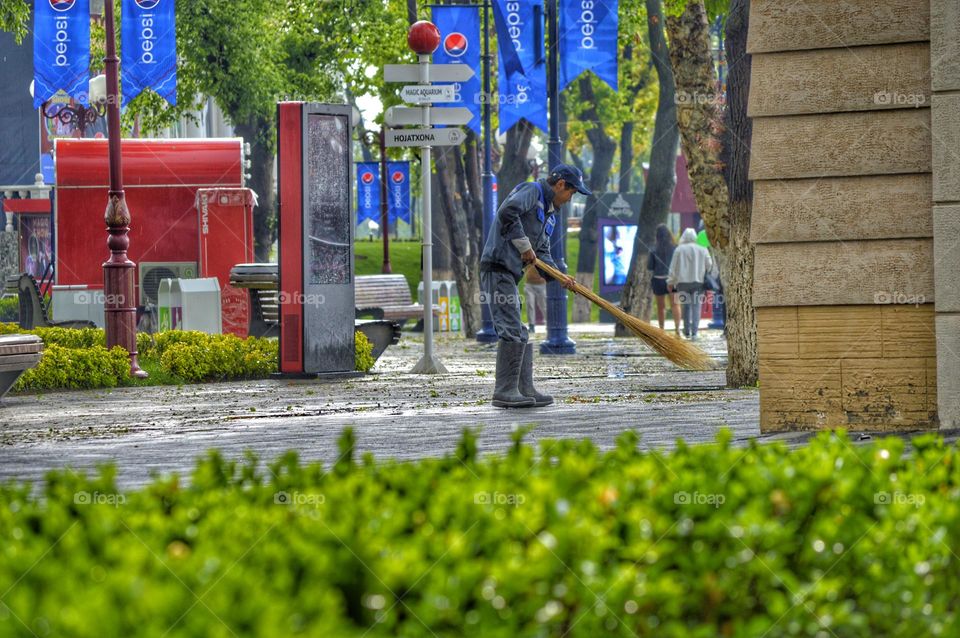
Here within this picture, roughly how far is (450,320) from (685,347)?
21.8 meters

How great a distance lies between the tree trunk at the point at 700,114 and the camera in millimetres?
17672

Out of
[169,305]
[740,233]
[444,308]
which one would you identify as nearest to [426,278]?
[169,305]

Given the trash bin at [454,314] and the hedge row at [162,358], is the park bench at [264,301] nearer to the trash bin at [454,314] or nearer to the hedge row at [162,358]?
the hedge row at [162,358]

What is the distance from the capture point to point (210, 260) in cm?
2670

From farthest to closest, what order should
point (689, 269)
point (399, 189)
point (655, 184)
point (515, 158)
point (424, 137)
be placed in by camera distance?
point (399, 189)
point (515, 158)
point (655, 184)
point (689, 269)
point (424, 137)

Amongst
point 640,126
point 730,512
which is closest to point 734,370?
point 730,512

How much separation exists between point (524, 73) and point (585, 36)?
207cm

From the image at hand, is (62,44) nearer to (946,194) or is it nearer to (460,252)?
(460,252)

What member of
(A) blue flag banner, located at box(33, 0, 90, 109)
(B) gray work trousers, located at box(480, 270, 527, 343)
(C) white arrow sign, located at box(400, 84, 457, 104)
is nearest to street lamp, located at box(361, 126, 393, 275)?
(A) blue flag banner, located at box(33, 0, 90, 109)

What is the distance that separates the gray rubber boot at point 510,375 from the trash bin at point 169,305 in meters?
10.9

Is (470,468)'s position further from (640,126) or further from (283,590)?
(640,126)

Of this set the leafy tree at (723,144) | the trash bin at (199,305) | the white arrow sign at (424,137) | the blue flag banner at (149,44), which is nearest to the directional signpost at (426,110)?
the white arrow sign at (424,137)

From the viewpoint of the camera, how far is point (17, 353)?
45.4 feet

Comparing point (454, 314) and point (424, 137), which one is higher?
point (424, 137)
